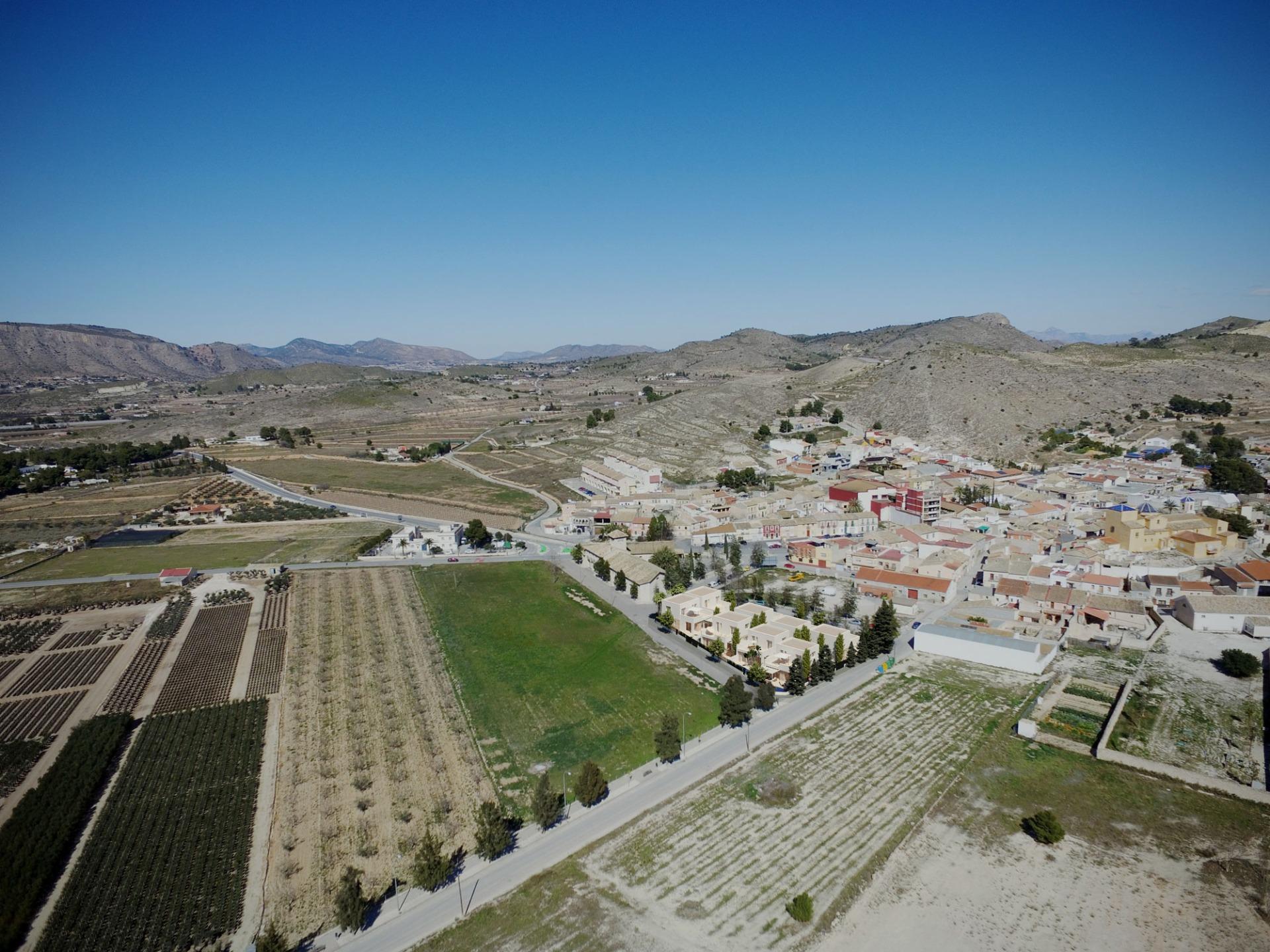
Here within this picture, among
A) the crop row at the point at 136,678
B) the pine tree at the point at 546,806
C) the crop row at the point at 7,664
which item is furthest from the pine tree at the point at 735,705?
the crop row at the point at 7,664

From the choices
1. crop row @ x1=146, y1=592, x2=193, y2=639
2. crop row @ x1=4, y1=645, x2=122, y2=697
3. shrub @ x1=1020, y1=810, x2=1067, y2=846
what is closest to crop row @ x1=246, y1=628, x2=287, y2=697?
crop row @ x1=146, y1=592, x2=193, y2=639

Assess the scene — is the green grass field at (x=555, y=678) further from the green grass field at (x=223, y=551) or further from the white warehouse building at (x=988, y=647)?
the green grass field at (x=223, y=551)

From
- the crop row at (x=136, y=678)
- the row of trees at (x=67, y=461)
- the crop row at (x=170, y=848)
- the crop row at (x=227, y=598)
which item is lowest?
the crop row at (x=170, y=848)

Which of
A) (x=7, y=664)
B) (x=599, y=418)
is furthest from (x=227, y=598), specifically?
(x=599, y=418)

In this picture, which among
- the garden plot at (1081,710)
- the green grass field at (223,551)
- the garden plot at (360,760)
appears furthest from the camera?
the green grass field at (223,551)

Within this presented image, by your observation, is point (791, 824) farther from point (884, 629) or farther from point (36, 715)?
point (36, 715)

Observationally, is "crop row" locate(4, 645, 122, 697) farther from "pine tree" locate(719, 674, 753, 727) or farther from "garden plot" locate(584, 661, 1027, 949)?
"pine tree" locate(719, 674, 753, 727)

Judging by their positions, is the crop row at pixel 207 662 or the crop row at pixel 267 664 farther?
the crop row at pixel 267 664

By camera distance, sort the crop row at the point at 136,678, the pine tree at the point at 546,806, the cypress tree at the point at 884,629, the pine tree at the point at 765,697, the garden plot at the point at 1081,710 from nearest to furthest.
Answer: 1. the pine tree at the point at 546,806
2. the garden plot at the point at 1081,710
3. the pine tree at the point at 765,697
4. the crop row at the point at 136,678
5. the cypress tree at the point at 884,629
